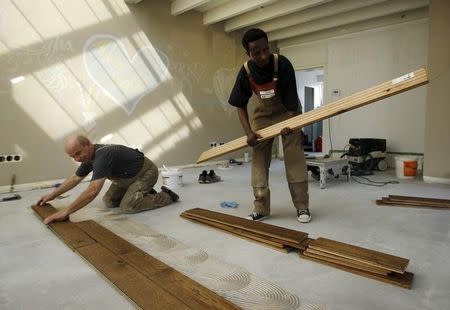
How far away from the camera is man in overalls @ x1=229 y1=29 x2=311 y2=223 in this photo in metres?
2.26

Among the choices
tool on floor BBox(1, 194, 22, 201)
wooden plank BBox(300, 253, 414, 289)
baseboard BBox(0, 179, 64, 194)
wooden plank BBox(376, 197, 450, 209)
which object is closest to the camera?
wooden plank BBox(300, 253, 414, 289)

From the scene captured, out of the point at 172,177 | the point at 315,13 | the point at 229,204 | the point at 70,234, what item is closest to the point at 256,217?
the point at 229,204

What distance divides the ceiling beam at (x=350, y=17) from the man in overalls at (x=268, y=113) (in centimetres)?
363

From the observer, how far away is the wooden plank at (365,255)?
5.13ft

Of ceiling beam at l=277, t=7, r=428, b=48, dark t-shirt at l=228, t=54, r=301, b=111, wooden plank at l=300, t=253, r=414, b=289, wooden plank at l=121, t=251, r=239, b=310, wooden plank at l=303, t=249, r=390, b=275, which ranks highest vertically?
ceiling beam at l=277, t=7, r=428, b=48

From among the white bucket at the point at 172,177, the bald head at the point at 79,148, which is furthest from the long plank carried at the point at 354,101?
the white bucket at the point at 172,177

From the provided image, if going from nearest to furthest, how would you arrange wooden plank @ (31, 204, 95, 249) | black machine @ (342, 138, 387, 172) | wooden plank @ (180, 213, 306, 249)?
wooden plank @ (180, 213, 306, 249) < wooden plank @ (31, 204, 95, 249) < black machine @ (342, 138, 387, 172)

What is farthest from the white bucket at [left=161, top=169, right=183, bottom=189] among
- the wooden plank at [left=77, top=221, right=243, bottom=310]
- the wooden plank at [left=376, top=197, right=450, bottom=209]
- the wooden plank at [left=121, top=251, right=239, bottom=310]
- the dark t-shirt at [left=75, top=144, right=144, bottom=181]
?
the wooden plank at [left=376, top=197, right=450, bottom=209]

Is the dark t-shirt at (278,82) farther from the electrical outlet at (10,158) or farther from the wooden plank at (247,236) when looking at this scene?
the electrical outlet at (10,158)

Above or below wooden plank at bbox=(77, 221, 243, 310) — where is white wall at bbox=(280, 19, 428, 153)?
above

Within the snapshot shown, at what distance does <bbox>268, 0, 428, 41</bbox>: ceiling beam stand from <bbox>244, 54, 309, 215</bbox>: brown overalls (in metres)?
3.68

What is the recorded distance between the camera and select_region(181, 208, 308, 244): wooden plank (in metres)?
1.99

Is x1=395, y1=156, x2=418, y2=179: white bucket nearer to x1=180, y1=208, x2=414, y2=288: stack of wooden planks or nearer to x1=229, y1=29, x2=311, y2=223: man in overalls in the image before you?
x1=229, y1=29, x2=311, y2=223: man in overalls

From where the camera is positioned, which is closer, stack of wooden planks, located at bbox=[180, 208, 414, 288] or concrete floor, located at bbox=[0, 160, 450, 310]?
concrete floor, located at bbox=[0, 160, 450, 310]
